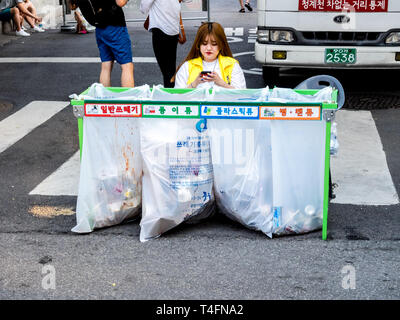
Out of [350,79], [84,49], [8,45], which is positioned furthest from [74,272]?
[8,45]

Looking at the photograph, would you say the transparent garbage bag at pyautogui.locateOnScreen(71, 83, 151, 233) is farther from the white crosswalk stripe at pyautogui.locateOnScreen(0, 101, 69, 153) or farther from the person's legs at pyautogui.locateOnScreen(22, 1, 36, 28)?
the person's legs at pyautogui.locateOnScreen(22, 1, 36, 28)

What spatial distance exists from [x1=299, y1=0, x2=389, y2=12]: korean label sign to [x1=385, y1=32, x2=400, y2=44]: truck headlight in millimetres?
316

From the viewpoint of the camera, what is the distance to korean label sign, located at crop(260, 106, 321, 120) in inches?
198

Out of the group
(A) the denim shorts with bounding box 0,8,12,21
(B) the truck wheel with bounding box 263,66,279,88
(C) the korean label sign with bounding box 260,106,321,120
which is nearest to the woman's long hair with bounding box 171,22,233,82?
(C) the korean label sign with bounding box 260,106,321,120

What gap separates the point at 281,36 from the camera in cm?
935

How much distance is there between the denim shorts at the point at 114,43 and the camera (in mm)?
8203

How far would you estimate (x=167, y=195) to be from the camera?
5.32 metres

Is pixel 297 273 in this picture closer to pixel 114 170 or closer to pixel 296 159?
pixel 296 159

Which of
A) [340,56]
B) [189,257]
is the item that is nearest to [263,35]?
[340,56]

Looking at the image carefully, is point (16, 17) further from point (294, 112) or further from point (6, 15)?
point (294, 112)

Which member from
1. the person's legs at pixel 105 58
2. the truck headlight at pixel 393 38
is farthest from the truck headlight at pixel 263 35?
the person's legs at pixel 105 58

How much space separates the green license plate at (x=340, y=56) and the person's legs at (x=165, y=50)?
1957 millimetres
